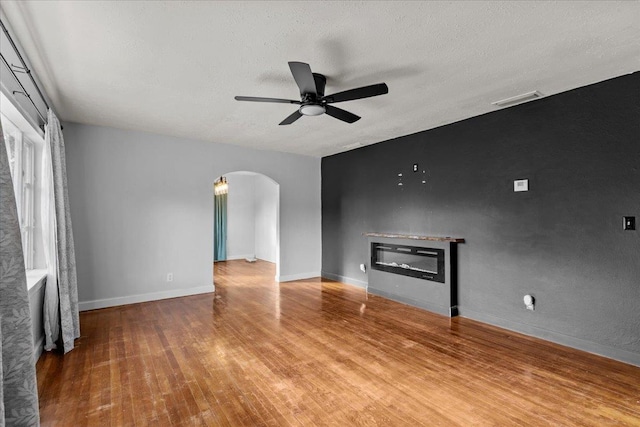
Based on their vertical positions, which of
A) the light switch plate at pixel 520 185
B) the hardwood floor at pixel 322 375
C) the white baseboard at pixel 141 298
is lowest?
the hardwood floor at pixel 322 375

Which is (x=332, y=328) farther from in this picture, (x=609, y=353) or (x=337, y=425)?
(x=609, y=353)

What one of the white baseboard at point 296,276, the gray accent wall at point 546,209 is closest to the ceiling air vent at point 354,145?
the gray accent wall at point 546,209

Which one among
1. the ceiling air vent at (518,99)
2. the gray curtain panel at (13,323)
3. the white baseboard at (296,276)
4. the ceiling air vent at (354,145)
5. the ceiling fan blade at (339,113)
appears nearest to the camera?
the gray curtain panel at (13,323)

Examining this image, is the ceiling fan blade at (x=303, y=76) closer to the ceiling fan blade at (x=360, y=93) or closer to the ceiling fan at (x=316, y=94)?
the ceiling fan at (x=316, y=94)

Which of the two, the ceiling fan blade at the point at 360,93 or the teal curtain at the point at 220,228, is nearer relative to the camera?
the ceiling fan blade at the point at 360,93

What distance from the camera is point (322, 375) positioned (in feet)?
8.98

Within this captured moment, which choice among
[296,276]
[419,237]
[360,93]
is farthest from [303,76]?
[296,276]

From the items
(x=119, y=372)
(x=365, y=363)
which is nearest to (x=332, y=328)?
(x=365, y=363)

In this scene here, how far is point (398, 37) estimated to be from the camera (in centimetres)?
232

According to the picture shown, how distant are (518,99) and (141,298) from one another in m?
5.70

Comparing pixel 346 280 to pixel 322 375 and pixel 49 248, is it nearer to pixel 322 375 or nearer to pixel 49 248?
pixel 322 375

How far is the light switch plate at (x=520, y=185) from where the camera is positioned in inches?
145

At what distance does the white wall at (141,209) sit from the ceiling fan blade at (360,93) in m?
3.40

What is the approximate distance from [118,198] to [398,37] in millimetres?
4496
